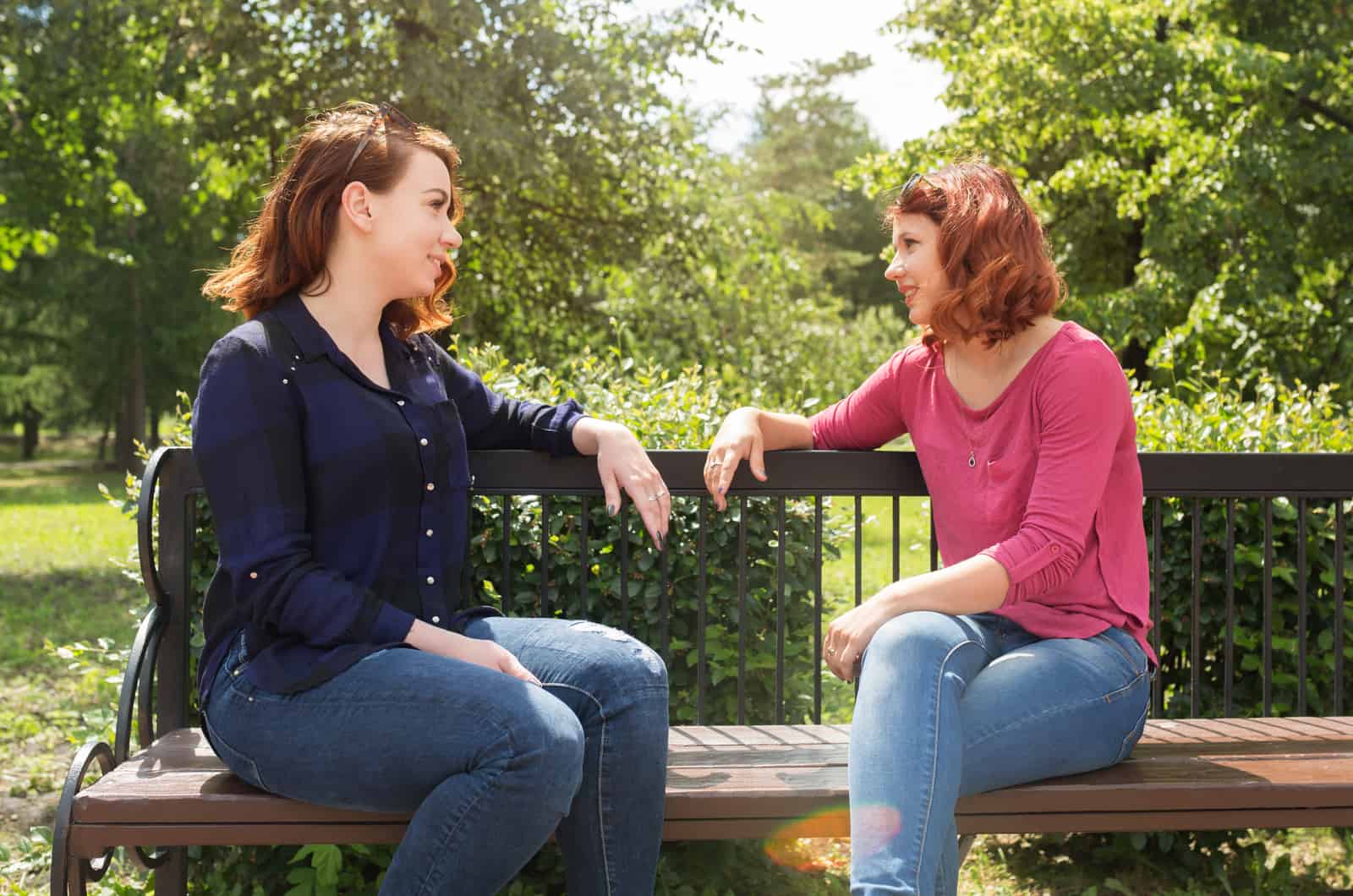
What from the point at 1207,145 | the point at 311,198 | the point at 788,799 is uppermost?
the point at 1207,145

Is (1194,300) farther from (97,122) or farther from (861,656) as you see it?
(97,122)

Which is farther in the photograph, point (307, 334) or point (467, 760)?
point (307, 334)

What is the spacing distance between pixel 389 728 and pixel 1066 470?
137 cm

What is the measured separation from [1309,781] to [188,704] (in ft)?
8.01

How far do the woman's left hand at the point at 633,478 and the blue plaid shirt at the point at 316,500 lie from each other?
0.33 metres

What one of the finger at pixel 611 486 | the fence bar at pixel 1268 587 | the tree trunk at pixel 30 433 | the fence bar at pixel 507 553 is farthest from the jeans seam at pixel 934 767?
the tree trunk at pixel 30 433

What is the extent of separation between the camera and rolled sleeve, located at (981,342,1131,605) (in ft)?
7.95

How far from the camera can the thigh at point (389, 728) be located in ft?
7.02

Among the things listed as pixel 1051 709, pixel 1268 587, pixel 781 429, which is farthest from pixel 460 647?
pixel 1268 587

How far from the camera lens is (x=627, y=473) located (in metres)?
2.74

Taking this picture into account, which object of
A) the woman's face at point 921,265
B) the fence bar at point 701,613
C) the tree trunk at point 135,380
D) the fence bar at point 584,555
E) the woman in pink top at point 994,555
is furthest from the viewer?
the tree trunk at point 135,380

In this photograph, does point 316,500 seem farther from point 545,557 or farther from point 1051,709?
point 1051,709

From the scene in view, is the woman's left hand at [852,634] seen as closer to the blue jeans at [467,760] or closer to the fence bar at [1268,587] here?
the blue jeans at [467,760]

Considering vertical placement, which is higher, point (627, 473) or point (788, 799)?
point (627, 473)
